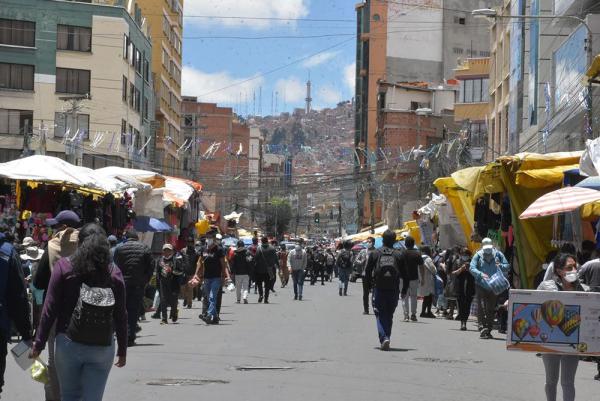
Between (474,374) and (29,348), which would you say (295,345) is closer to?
(474,374)

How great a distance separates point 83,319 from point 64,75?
55781mm

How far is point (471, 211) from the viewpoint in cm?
2683

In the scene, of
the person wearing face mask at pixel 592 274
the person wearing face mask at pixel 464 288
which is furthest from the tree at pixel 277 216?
the person wearing face mask at pixel 592 274

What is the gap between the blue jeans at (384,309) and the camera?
56.8 ft

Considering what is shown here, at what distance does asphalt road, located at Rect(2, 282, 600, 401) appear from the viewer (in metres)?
12.0

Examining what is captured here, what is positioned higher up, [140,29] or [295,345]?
[140,29]

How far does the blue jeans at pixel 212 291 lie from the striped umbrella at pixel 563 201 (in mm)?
7423

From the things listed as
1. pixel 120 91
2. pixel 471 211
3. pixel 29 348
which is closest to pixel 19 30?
pixel 120 91

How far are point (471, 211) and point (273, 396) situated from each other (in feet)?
52.3

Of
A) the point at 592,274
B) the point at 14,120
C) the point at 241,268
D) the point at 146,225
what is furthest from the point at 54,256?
the point at 14,120

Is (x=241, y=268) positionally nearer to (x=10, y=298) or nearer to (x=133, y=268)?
(x=133, y=268)

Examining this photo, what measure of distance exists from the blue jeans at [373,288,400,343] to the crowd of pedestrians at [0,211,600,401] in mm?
21

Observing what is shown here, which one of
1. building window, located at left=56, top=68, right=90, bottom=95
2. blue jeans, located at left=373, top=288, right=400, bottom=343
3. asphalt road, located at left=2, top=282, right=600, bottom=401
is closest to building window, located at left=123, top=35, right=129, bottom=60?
building window, located at left=56, top=68, right=90, bottom=95

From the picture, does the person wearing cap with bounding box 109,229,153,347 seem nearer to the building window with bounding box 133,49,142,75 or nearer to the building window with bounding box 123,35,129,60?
the building window with bounding box 123,35,129,60
